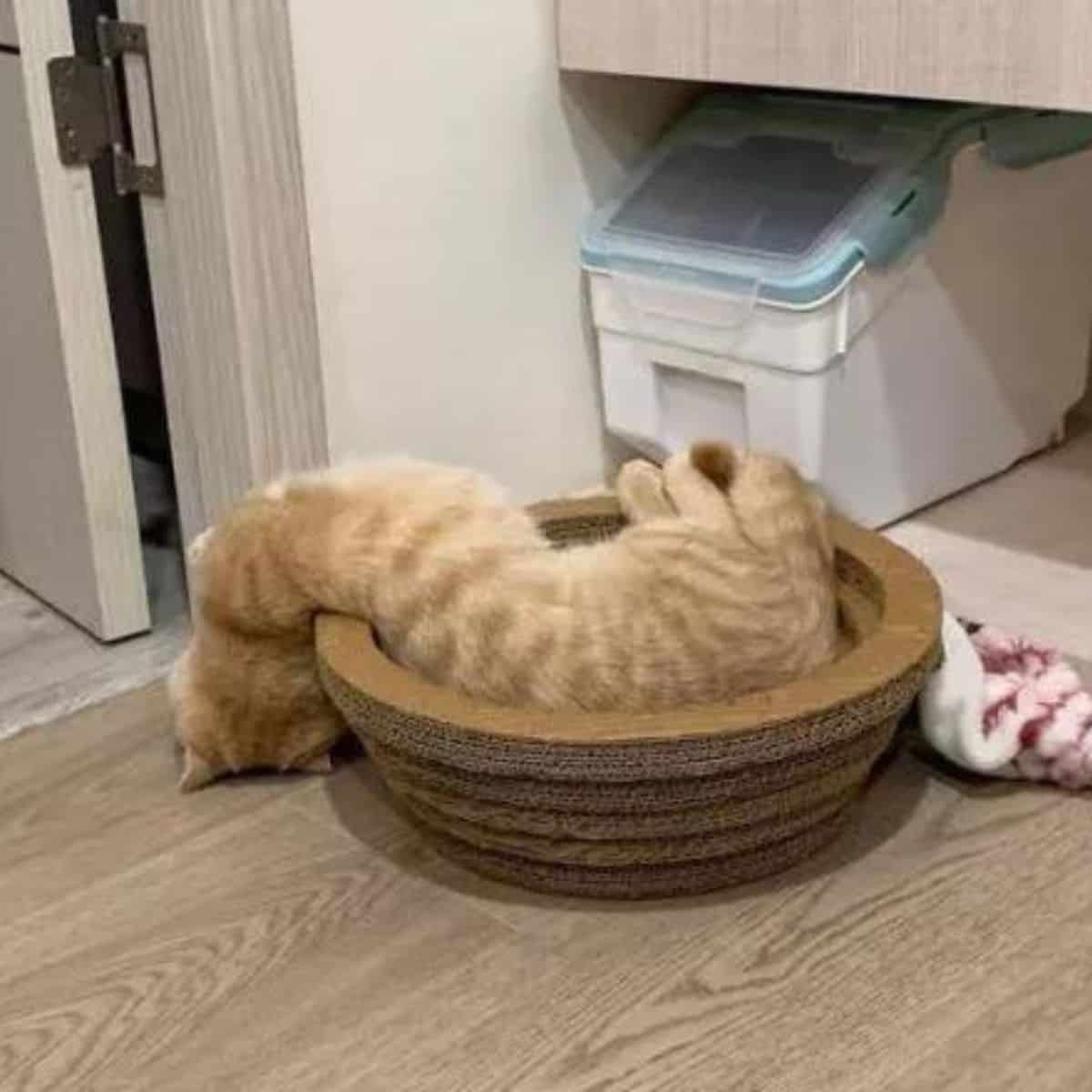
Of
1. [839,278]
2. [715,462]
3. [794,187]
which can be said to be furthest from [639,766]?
[794,187]

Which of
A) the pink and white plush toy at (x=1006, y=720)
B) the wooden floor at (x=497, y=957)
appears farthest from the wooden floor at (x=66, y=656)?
the pink and white plush toy at (x=1006, y=720)

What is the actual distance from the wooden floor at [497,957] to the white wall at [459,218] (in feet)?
1.10

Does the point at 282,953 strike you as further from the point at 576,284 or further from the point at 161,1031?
the point at 576,284

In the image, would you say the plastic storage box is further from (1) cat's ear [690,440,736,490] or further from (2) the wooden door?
(2) the wooden door

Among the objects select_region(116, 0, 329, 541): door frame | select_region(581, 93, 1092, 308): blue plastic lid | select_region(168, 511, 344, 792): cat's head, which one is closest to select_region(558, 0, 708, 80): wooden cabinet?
select_region(581, 93, 1092, 308): blue plastic lid

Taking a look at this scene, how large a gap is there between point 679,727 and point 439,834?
0.72 ft

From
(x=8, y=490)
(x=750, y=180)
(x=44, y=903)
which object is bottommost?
(x=44, y=903)

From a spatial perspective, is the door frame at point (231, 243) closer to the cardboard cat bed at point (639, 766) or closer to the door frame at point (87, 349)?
the door frame at point (87, 349)

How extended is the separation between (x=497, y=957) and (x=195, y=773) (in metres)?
0.30

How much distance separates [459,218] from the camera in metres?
1.41

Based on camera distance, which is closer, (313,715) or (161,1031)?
(161,1031)

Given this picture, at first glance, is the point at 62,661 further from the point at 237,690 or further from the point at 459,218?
the point at 459,218

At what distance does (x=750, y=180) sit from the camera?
1472mm

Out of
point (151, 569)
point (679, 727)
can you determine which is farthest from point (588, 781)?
point (151, 569)
